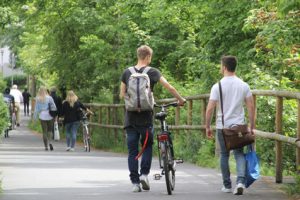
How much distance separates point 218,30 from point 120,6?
16.1 ft

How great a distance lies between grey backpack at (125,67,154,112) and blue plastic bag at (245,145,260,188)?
1314mm

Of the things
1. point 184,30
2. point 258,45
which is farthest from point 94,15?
point 258,45

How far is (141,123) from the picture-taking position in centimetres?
1173

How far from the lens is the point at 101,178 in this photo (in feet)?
46.0

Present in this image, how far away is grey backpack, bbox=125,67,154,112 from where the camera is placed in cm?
1147

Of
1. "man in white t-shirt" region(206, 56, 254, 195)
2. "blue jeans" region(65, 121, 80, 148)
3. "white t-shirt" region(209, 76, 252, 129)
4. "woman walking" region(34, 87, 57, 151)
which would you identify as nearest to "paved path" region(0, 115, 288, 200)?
"man in white t-shirt" region(206, 56, 254, 195)

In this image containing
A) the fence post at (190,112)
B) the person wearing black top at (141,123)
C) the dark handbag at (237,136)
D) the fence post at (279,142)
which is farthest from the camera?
the fence post at (190,112)

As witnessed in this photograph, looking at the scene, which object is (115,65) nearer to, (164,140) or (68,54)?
(68,54)

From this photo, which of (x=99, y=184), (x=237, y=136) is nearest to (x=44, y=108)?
(x=99, y=184)

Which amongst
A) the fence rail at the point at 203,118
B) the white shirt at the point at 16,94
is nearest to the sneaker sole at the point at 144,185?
the fence rail at the point at 203,118

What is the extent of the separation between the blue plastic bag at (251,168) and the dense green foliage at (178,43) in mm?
1737

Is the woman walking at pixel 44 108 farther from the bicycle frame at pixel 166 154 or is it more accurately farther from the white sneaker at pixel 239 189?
the white sneaker at pixel 239 189

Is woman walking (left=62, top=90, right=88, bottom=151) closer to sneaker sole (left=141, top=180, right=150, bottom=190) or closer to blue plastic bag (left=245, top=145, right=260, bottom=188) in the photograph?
sneaker sole (left=141, top=180, right=150, bottom=190)

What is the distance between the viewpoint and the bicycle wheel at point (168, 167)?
37.0ft
